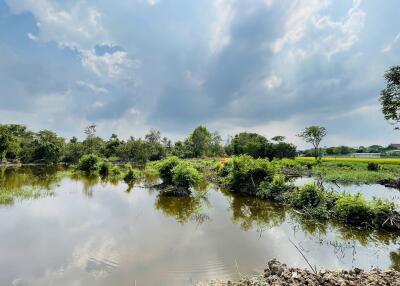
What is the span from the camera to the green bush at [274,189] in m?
17.0

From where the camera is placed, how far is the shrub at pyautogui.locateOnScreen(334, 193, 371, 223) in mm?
11656

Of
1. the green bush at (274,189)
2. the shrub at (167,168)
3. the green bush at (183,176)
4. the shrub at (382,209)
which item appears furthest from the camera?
the shrub at (167,168)

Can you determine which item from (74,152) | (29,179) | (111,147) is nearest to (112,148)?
(111,147)

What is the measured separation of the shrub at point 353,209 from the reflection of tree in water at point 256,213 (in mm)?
2651

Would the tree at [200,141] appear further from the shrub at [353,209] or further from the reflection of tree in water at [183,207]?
the shrub at [353,209]

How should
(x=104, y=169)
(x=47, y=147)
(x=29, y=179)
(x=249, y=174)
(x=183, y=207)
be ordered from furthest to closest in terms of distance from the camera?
1. (x=47, y=147)
2. (x=104, y=169)
3. (x=29, y=179)
4. (x=249, y=174)
5. (x=183, y=207)

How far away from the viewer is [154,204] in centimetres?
1608

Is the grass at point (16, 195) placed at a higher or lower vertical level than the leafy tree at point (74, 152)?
lower

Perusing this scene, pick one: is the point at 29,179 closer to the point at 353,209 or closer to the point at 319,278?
the point at 353,209

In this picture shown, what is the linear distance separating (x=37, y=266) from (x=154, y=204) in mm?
8924

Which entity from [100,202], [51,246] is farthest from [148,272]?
[100,202]

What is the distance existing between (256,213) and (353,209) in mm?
4503

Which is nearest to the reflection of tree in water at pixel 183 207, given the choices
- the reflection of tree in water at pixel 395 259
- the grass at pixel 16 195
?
the reflection of tree in water at pixel 395 259

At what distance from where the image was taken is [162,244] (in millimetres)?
9172
